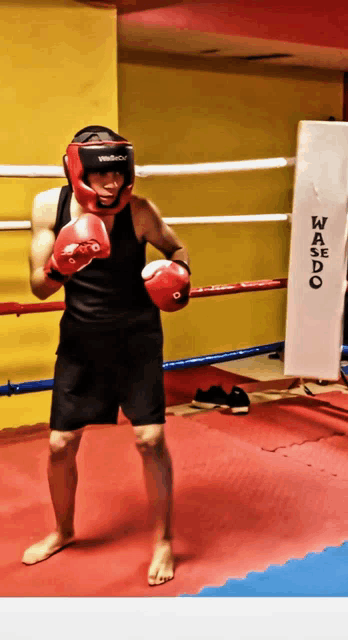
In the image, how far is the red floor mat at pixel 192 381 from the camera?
2.98 m

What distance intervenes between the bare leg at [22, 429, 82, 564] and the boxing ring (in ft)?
0.10

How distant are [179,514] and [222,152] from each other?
1.88 metres

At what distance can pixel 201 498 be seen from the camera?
77.9 inches

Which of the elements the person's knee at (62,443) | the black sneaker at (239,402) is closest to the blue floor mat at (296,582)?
the person's knee at (62,443)

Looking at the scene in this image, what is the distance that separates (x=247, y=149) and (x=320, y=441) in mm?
1456

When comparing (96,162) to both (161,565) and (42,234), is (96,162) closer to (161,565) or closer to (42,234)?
(42,234)

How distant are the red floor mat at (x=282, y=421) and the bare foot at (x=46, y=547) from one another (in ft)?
2.76

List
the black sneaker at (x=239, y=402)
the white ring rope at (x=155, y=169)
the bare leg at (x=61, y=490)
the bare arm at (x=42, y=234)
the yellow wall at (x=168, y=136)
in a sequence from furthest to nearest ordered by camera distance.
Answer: the black sneaker at (x=239, y=402)
the yellow wall at (x=168, y=136)
the white ring rope at (x=155, y=169)
the bare leg at (x=61, y=490)
the bare arm at (x=42, y=234)

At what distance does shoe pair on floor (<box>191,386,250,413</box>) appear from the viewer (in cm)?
273

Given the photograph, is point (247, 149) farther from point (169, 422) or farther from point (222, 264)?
point (169, 422)

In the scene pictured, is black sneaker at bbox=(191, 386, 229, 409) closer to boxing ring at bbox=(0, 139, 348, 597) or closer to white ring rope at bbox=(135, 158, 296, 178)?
boxing ring at bbox=(0, 139, 348, 597)

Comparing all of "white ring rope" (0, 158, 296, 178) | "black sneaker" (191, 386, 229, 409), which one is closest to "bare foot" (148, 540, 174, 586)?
"white ring rope" (0, 158, 296, 178)

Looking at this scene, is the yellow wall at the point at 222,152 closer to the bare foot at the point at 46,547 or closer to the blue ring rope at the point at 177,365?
the blue ring rope at the point at 177,365

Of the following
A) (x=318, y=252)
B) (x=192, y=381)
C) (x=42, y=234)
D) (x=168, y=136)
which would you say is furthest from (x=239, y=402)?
(x=42, y=234)
